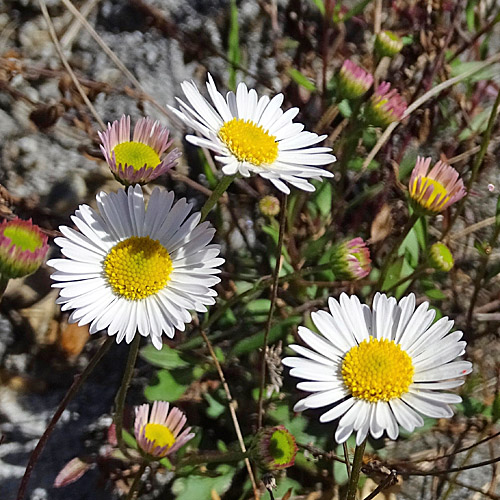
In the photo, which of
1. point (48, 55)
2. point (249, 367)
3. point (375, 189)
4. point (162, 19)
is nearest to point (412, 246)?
point (375, 189)

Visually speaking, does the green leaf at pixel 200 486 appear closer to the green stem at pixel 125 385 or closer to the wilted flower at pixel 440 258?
the green stem at pixel 125 385

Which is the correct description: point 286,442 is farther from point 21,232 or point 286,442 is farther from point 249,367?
point 21,232

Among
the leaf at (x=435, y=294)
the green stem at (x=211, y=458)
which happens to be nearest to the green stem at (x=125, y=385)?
the green stem at (x=211, y=458)

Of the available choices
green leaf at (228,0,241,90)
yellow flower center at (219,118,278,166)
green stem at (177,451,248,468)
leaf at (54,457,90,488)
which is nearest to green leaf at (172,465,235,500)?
green stem at (177,451,248,468)

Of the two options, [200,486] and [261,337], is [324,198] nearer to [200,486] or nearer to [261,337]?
[261,337]

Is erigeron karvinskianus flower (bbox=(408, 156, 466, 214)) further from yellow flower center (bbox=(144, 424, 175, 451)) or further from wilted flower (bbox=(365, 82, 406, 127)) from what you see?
yellow flower center (bbox=(144, 424, 175, 451))

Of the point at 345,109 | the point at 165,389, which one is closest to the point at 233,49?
the point at 345,109
